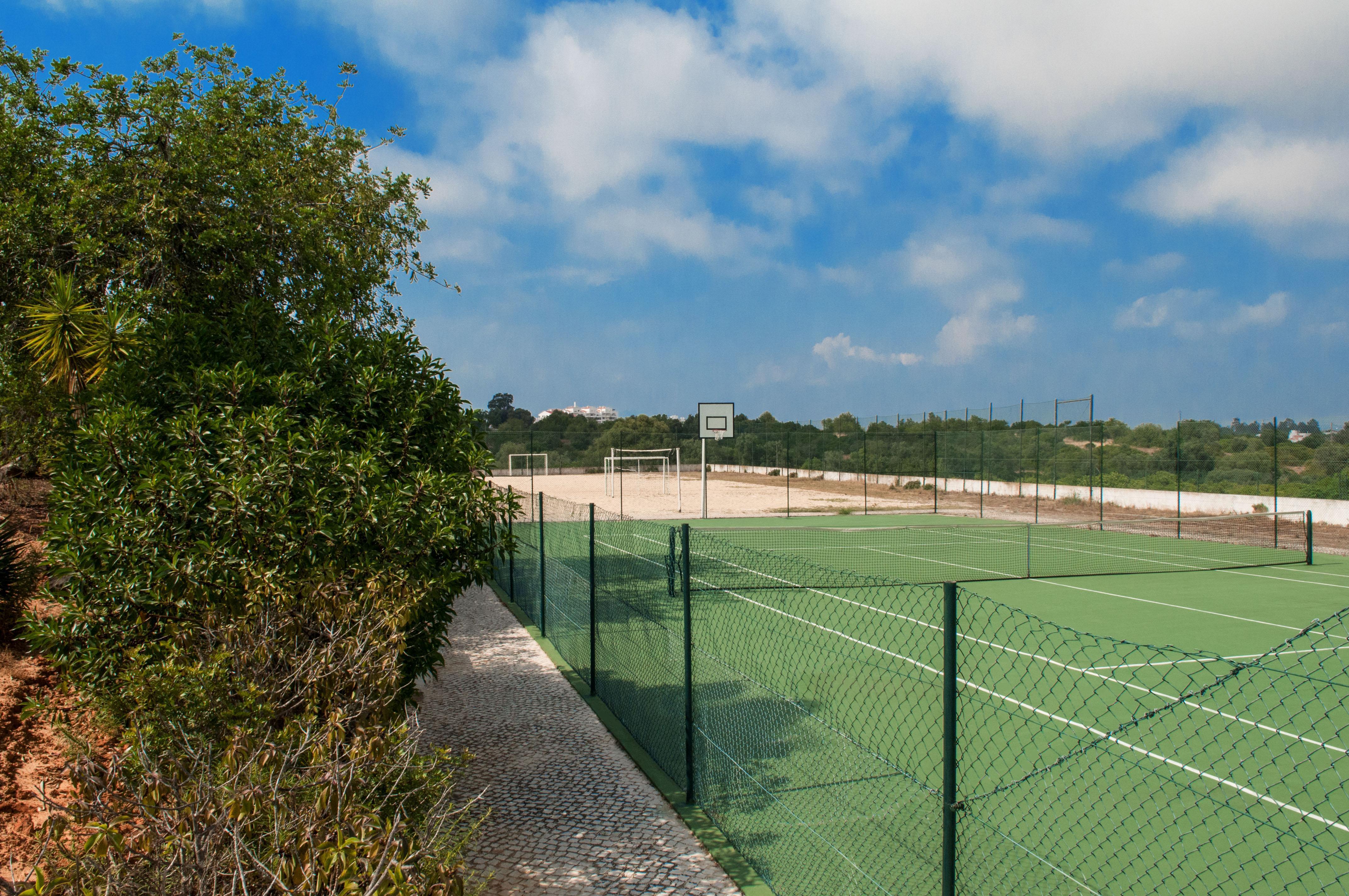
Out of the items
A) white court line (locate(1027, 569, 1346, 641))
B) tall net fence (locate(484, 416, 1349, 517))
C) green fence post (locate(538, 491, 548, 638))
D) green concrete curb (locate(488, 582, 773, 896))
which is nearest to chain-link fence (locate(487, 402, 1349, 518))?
tall net fence (locate(484, 416, 1349, 517))

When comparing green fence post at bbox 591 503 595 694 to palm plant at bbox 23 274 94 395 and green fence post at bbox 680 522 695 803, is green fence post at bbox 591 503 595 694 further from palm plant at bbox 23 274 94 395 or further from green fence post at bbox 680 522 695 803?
palm plant at bbox 23 274 94 395

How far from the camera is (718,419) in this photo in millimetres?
33094

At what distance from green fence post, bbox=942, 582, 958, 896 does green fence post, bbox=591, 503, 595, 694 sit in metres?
4.69

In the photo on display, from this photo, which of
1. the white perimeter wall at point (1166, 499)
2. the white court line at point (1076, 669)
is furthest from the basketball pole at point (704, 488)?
the white court line at point (1076, 669)

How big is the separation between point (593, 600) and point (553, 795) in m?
2.41

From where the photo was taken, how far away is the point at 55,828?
2.74 metres

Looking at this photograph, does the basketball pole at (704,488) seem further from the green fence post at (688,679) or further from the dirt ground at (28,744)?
the green fence post at (688,679)

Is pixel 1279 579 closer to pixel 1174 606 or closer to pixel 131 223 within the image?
pixel 1174 606

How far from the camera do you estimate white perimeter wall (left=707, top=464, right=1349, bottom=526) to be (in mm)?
23141

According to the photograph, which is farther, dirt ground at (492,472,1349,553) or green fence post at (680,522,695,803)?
dirt ground at (492,472,1349,553)

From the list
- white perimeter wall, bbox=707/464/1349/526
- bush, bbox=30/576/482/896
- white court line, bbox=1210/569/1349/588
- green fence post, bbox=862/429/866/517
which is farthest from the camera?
green fence post, bbox=862/429/866/517

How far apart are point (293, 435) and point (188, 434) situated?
58 centimetres

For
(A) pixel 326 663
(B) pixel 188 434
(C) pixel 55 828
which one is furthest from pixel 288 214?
(C) pixel 55 828

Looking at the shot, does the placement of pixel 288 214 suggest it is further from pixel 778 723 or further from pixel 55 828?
pixel 55 828
